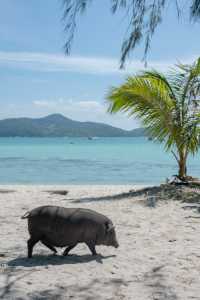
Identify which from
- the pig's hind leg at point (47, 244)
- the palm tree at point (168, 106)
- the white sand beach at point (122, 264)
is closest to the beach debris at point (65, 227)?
the pig's hind leg at point (47, 244)

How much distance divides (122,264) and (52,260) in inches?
34.1

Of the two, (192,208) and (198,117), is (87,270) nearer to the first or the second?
(192,208)

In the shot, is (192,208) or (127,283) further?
(192,208)

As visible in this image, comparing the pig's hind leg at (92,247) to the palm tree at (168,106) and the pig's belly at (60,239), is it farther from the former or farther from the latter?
the palm tree at (168,106)

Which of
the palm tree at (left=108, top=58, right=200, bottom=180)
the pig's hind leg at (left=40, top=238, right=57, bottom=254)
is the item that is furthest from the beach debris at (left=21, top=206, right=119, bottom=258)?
the palm tree at (left=108, top=58, right=200, bottom=180)

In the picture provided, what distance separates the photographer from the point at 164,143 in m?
12.8

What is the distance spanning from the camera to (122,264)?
18.0ft

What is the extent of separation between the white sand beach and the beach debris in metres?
0.26

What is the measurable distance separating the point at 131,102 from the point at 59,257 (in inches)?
293

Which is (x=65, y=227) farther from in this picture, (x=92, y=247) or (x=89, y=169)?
(x=89, y=169)

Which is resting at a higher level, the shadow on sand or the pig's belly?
the pig's belly

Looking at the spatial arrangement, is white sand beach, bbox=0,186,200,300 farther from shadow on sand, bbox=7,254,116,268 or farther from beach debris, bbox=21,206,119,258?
beach debris, bbox=21,206,119,258

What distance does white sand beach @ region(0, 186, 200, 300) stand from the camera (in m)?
4.47

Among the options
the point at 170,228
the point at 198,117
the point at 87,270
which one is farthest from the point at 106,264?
the point at 198,117
